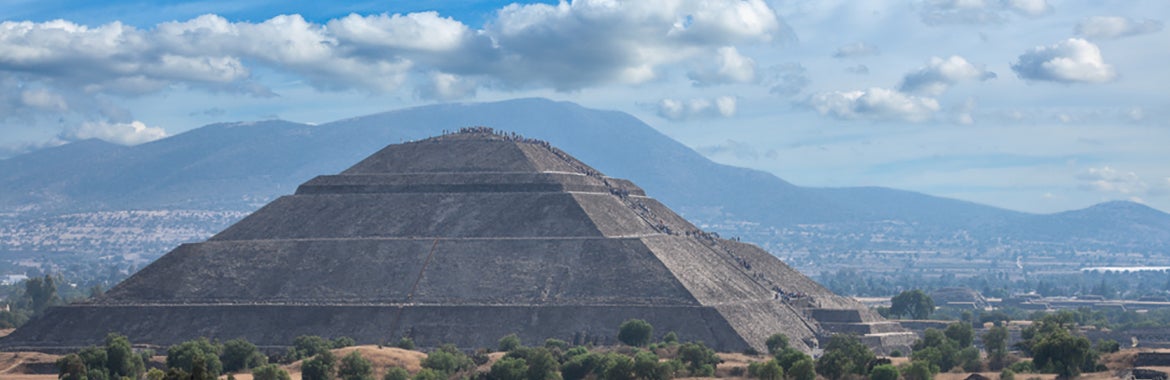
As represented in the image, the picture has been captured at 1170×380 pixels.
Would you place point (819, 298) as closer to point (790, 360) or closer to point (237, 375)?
point (790, 360)

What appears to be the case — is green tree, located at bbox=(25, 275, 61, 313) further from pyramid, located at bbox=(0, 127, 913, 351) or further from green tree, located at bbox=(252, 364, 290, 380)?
green tree, located at bbox=(252, 364, 290, 380)

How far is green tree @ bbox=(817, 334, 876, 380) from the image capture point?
105188 millimetres

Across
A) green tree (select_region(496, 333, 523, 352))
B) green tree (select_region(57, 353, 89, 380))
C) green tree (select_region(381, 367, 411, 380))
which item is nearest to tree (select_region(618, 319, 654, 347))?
green tree (select_region(496, 333, 523, 352))

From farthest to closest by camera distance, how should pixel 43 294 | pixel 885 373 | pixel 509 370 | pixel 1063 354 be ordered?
pixel 43 294 → pixel 1063 354 → pixel 509 370 → pixel 885 373

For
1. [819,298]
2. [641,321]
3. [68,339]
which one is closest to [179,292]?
[68,339]

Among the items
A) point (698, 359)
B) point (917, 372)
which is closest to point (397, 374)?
point (698, 359)

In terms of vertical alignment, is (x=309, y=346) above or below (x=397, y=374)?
above

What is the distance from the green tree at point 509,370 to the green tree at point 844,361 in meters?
18.4

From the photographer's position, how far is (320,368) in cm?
10188

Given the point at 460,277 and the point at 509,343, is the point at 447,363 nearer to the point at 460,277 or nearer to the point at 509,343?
the point at 509,343

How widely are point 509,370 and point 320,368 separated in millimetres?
11112

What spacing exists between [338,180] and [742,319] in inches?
1836

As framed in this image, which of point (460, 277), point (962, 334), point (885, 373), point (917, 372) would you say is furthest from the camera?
point (460, 277)

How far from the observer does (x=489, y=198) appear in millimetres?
152125
